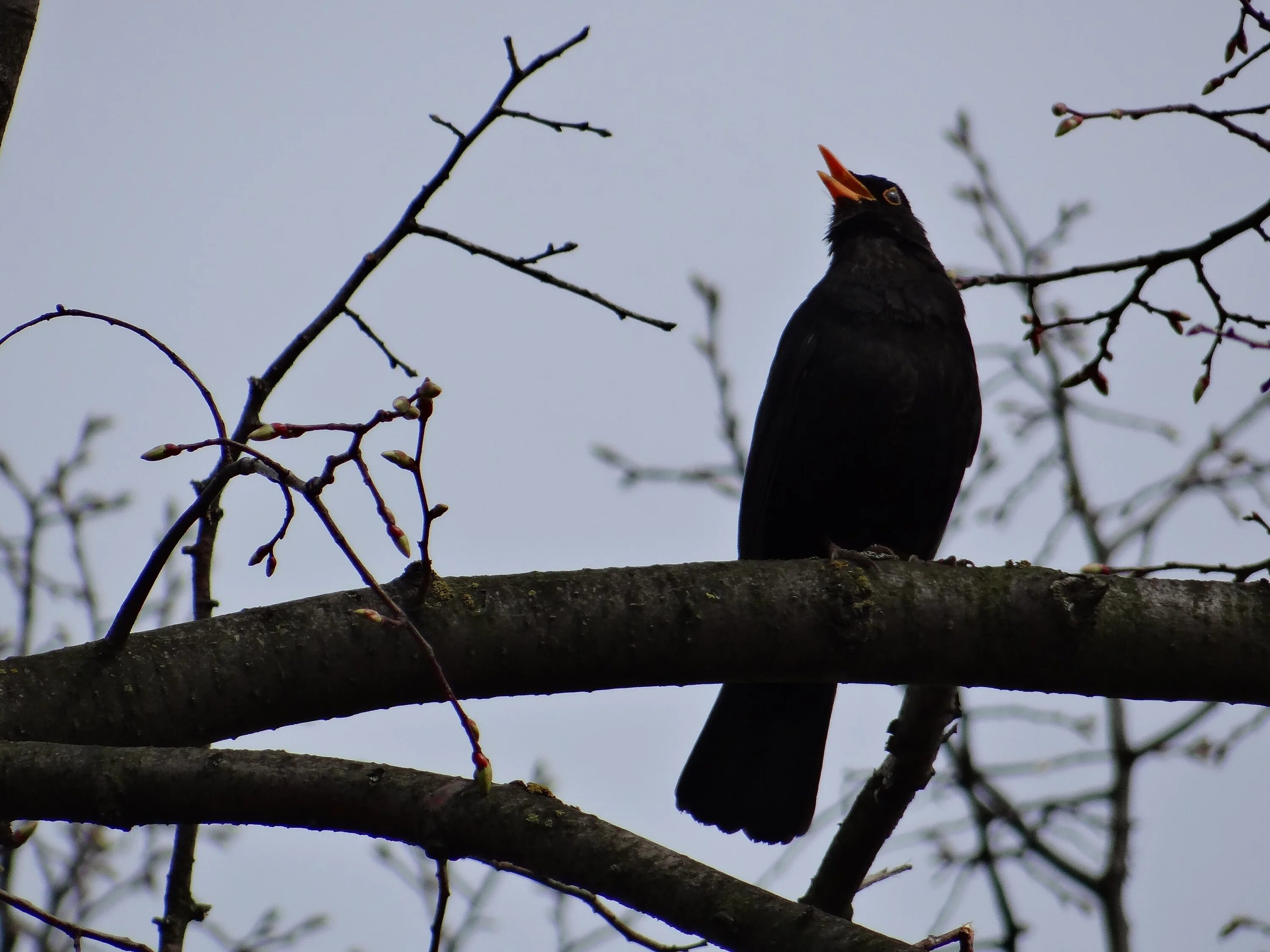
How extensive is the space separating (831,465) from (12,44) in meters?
2.56

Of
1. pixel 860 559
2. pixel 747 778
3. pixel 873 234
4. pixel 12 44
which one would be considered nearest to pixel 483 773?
pixel 860 559

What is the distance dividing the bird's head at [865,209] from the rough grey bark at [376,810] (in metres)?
Answer: 3.32

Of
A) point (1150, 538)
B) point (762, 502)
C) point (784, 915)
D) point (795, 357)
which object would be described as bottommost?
point (784, 915)

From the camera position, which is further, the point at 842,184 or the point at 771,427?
the point at 842,184

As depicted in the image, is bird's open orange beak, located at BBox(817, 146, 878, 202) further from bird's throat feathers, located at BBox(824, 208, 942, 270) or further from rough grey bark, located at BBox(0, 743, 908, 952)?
rough grey bark, located at BBox(0, 743, 908, 952)

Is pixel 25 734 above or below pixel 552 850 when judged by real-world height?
above

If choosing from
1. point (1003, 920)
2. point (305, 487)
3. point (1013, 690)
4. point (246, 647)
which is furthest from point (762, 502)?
point (305, 487)

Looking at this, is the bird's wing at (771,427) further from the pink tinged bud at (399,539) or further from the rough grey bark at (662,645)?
the pink tinged bud at (399,539)

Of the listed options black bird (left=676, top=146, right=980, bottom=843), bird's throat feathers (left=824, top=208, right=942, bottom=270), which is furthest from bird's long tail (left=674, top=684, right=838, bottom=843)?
bird's throat feathers (left=824, top=208, right=942, bottom=270)

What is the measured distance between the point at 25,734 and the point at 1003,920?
280cm

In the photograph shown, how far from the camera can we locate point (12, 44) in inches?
85.0

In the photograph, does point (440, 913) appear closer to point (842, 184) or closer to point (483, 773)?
point (483, 773)

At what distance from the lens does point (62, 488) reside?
21.3 ft

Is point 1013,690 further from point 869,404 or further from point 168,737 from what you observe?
point 869,404
